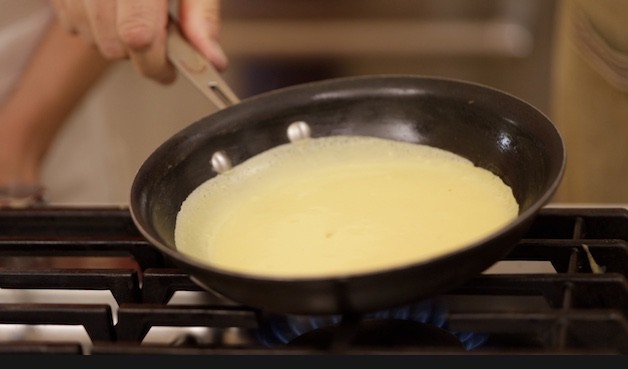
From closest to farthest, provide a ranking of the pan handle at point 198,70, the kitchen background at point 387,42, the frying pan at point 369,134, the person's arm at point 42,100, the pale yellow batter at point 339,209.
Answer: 1. the frying pan at point 369,134
2. the pale yellow batter at point 339,209
3. the pan handle at point 198,70
4. the person's arm at point 42,100
5. the kitchen background at point 387,42

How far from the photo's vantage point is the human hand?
0.91 meters

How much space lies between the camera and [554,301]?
642 millimetres

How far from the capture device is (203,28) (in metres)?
0.93

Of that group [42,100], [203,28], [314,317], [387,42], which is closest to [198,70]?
[203,28]

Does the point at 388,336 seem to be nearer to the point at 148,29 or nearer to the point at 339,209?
the point at 339,209

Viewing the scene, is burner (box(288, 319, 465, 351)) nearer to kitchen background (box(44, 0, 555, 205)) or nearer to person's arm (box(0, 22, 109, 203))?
person's arm (box(0, 22, 109, 203))

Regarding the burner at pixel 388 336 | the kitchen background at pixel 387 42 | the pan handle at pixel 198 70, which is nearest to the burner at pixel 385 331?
the burner at pixel 388 336

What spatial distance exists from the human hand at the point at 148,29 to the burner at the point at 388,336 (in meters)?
0.38

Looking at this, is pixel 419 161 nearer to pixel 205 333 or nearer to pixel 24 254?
pixel 205 333

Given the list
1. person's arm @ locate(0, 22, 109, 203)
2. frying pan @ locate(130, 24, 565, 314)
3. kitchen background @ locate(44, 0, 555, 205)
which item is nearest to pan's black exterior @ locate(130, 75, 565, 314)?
frying pan @ locate(130, 24, 565, 314)

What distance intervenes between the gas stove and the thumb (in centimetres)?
22

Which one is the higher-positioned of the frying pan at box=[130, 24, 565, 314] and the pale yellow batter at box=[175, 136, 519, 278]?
the frying pan at box=[130, 24, 565, 314]

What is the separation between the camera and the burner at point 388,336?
0.65m

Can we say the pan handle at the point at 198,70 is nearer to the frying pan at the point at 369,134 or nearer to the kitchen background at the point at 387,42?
the frying pan at the point at 369,134
